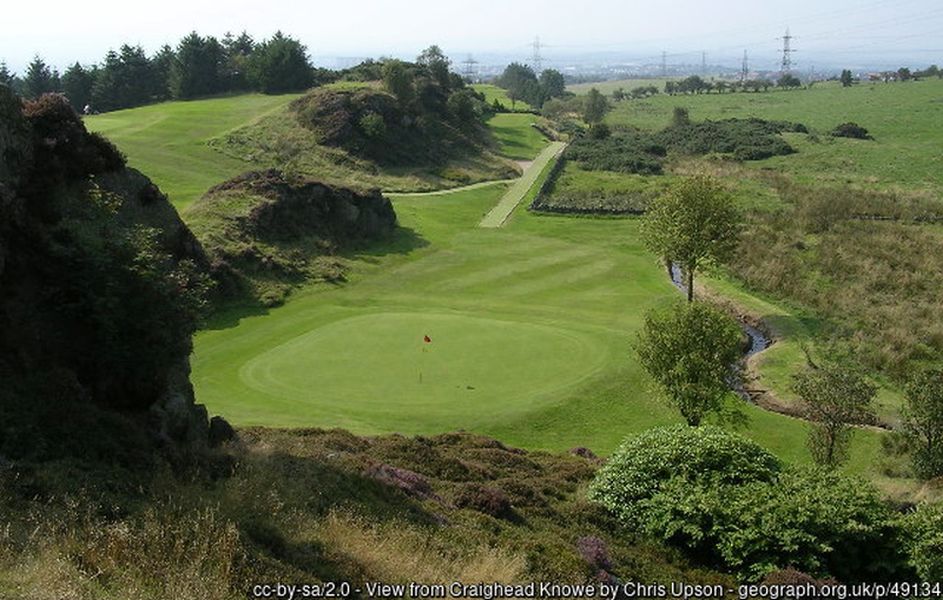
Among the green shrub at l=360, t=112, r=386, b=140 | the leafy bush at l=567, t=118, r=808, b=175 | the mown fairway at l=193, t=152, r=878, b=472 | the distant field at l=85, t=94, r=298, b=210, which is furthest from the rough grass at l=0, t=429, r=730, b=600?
the leafy bush at l=567, t=118, r=808, b=175

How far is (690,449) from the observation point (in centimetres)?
2159

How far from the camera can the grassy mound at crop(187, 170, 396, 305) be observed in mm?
52125

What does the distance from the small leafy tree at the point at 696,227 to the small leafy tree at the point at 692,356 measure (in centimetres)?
1717

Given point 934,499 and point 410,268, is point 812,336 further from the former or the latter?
point 410,268

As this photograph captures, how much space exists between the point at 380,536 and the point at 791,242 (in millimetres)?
55502

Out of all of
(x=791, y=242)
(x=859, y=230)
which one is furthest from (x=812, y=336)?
(x=859, y=230)

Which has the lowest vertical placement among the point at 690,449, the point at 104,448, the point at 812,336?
the point at 812,336

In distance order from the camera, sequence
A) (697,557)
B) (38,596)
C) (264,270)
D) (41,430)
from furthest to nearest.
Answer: (264,270)
(697,557)
(41,430)
(38,596)

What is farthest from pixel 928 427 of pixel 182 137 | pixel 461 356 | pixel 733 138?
pixel 733 138

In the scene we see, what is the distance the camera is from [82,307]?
18.8 meters

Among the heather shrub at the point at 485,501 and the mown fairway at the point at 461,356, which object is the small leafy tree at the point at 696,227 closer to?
the mown fairway at the point at 461,356

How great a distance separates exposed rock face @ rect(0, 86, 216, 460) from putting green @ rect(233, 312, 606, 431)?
36.3ft

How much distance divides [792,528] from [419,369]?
69.4 feet

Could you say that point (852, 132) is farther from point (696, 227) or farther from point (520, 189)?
point (696, 227)
